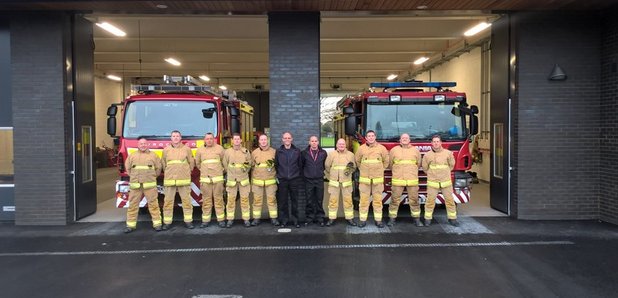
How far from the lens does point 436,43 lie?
15.0 m

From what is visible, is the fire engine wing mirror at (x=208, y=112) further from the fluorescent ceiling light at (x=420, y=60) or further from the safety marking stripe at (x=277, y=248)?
the fluorescent ceiling light at (x=420, y=60)

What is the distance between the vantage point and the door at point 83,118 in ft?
27.5

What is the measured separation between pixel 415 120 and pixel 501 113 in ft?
6.23

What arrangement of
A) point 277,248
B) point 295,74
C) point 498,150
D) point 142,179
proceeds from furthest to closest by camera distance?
1. point 498,150
2. point 295,74
3. point 142,179
4. point 277,248

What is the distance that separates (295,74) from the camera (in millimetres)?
8273

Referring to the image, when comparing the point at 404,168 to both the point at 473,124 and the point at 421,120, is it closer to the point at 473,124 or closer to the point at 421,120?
the point at 421,120

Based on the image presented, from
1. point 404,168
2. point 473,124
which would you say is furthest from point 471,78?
point 404,168

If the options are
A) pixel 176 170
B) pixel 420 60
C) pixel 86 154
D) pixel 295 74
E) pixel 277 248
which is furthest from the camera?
pixel 420 60

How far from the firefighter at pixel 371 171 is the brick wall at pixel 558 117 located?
269cm

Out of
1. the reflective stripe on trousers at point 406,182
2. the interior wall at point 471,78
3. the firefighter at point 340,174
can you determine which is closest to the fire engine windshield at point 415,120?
the firefighter at point 340,174

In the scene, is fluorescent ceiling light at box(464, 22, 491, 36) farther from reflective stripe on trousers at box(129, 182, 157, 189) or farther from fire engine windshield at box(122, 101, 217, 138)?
reflective stripe on trousers at box(129, 182, 157, 189)

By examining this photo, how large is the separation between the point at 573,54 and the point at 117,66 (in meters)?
16.7

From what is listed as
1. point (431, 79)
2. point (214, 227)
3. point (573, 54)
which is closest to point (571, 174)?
point (573, 54)

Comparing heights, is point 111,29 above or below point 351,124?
above
